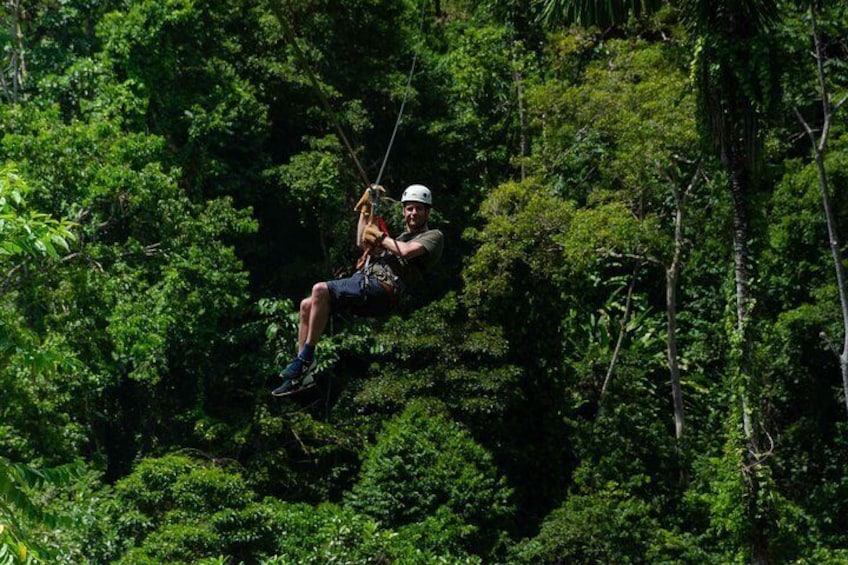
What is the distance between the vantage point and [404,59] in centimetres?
2052

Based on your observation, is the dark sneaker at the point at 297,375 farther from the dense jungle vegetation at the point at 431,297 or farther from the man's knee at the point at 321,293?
the dense jungle vegetation at the point at 431,297

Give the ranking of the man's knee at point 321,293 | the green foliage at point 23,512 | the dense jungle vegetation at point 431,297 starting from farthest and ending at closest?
the dense jungle vegetation at point 431,297
the man's knee at point 321,293
the green foliage at point 23,512

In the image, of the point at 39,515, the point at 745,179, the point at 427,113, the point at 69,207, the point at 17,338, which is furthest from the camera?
the point at 427,113

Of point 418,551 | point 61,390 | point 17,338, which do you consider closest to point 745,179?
point 418,551

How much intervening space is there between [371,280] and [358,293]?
0.33 feet

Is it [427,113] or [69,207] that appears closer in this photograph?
[69,207]

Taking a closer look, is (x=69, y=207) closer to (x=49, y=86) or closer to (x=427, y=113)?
(x=49, y=86)

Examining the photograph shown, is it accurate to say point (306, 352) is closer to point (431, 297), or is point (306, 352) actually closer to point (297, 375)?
point (297, 375)

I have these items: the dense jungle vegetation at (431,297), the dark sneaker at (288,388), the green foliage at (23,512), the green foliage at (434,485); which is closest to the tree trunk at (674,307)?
the dense jungle vegetation at (431,297)

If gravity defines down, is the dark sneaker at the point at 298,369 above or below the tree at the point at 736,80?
below

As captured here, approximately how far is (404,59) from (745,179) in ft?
26.1

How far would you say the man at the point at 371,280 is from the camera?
7883 mm

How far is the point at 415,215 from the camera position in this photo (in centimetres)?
804

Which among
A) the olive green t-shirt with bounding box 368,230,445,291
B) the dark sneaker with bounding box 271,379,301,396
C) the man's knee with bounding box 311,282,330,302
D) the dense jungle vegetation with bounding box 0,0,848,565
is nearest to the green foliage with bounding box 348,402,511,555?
the dense jungle vegetation with bounding box 0,0,848,565
